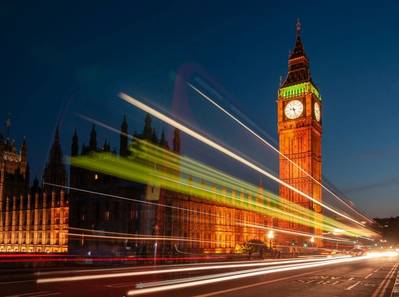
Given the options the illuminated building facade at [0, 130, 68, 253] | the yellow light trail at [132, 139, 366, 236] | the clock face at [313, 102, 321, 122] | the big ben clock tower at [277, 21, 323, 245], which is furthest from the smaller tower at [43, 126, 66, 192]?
the clock face at [313, 102, 321, 122]

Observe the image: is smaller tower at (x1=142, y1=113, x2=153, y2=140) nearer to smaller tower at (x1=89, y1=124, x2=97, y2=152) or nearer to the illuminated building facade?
smaller tower at (x1=89, y1=124, x2=97, y2=152)

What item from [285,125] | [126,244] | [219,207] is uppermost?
[285,125]

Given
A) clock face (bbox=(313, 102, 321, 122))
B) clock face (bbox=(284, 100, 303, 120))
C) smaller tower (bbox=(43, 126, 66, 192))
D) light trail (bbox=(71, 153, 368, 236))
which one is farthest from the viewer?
clock face (bbox=(313, 102, 321, 122))

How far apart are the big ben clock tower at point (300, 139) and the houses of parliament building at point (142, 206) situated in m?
0.19

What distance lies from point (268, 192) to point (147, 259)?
197 feet

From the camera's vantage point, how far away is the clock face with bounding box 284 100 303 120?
305 feet

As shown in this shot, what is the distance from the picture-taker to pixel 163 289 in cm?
1628

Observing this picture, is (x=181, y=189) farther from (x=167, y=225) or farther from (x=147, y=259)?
(x=147, y=259)

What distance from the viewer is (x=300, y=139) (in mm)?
91875

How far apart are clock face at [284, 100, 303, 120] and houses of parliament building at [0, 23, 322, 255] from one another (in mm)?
200

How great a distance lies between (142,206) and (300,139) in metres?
41.6

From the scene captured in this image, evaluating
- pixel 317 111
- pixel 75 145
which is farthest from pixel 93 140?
pixel 317 111

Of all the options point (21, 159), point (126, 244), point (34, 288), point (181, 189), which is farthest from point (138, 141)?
point (21, 159)

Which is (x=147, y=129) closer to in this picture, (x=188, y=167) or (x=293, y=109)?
(x=188, y=167)
